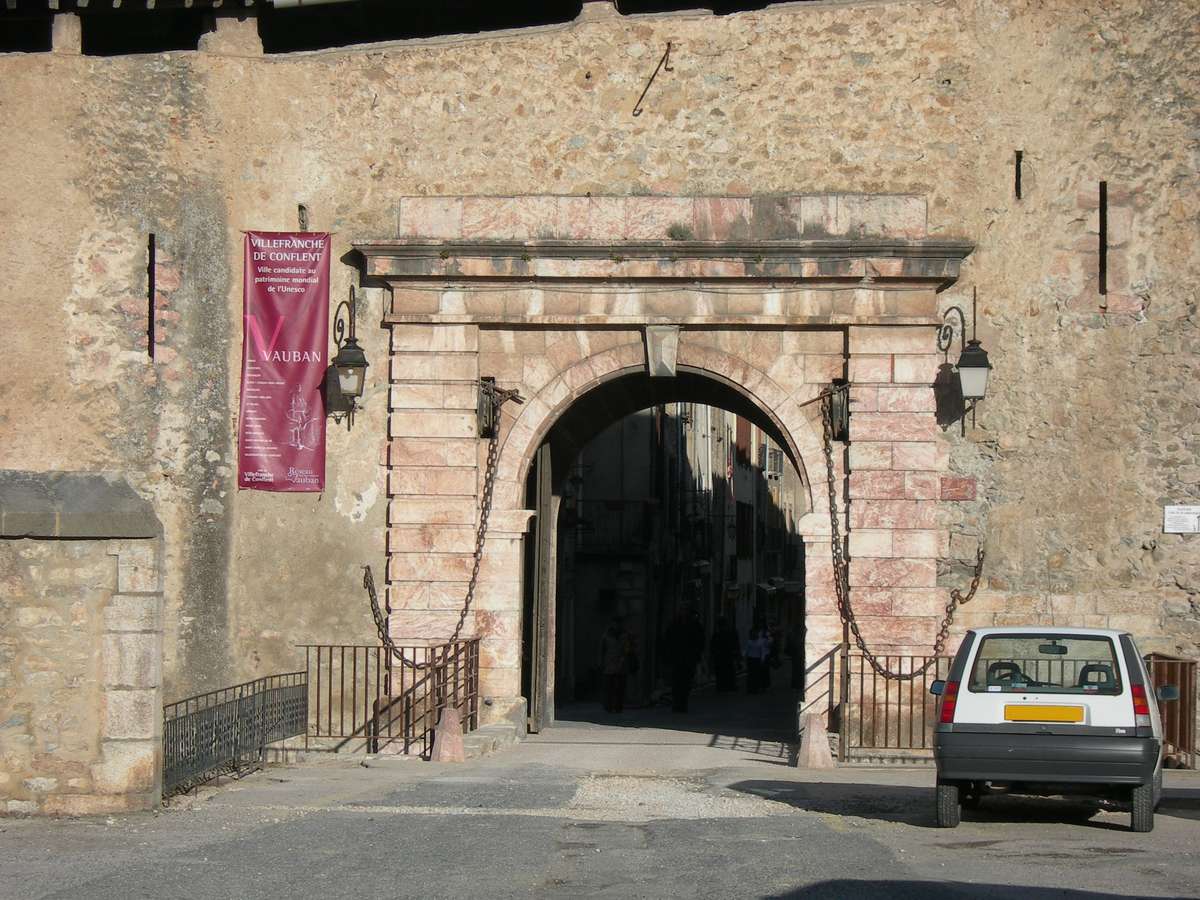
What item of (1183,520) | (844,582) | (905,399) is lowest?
(844,582)

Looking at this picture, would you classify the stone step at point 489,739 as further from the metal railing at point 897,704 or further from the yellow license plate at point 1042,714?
the yellow license plate at point 1042,714

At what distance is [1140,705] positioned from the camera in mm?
9672

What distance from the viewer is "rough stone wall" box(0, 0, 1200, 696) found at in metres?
14.8

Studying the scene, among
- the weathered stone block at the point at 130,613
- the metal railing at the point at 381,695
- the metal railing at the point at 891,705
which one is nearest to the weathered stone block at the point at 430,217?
the metal railing at the point at 381,695

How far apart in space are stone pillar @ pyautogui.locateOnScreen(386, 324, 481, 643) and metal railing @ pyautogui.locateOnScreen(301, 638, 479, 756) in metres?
0.28

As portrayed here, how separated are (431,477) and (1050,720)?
708 centimetres

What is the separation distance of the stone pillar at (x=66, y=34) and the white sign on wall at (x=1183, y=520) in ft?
34.5

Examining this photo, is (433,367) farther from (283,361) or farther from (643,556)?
(643,556)

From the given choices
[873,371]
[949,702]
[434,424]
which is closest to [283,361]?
[434,424]

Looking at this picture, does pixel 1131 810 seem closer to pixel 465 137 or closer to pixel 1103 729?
pixel 1103 729

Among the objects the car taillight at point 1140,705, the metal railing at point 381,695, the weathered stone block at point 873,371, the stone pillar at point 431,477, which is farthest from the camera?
the stone pillar at point 431,477

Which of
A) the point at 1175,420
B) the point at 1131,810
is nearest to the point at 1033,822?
the point at 1131,810

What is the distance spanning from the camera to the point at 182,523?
15.4 m

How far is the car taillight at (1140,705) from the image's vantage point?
958cm
